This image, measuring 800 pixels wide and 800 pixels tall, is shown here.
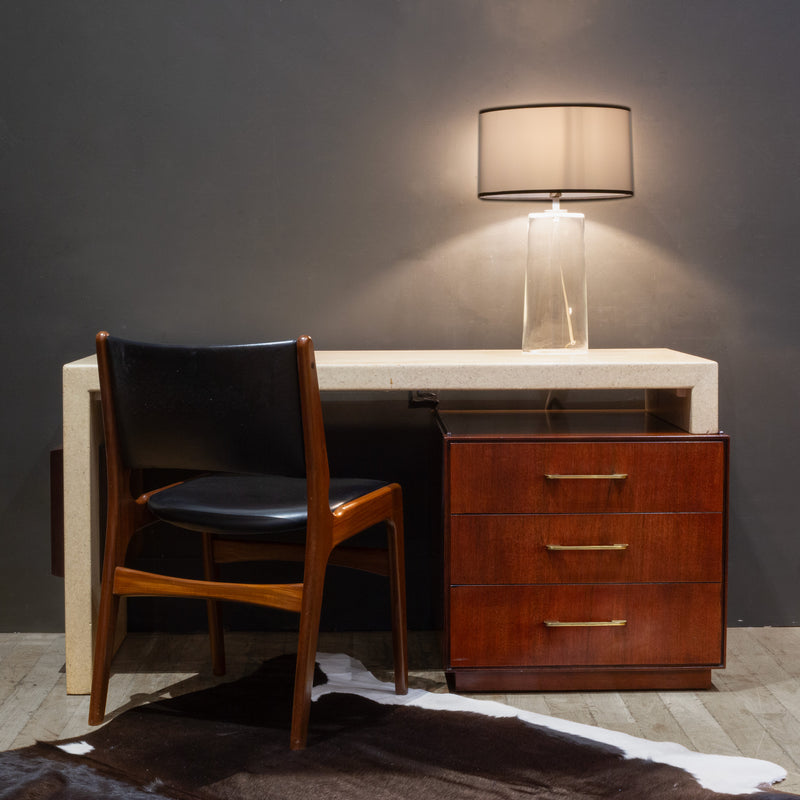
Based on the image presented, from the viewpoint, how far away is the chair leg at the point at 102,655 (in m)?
1.94

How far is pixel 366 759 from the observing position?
1.80 m

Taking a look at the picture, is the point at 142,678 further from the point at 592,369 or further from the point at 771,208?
the point at 771,208

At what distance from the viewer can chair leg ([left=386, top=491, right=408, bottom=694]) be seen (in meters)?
2.11

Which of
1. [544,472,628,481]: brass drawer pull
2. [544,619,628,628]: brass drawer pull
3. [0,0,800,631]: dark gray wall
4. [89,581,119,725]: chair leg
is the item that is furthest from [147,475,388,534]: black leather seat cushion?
[0,0,800,631]: dark gray wall

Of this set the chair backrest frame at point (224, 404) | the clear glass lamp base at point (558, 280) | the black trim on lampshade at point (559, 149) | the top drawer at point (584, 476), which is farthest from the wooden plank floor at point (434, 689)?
the black trim on lampshade at point (559, 149)

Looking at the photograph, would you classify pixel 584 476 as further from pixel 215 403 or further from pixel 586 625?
pixel 215 403

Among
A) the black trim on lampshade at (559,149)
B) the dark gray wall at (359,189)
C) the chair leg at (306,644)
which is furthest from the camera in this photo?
the dark gray wall at (359,189)

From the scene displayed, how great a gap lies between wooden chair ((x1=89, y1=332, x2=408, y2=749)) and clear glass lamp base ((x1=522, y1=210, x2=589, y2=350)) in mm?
659

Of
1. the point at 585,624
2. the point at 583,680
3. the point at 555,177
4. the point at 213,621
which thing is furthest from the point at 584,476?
the point at 213,621

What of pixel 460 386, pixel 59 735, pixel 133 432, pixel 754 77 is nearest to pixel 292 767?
pixel 59 735

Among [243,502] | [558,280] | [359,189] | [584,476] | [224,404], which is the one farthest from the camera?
[359,189]

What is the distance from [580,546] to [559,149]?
900mm

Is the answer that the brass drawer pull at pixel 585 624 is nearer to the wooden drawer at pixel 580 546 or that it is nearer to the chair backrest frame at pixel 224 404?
the wooden drawer at pixel 580 546

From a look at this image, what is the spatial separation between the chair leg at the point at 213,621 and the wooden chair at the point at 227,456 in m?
0.30
